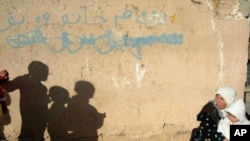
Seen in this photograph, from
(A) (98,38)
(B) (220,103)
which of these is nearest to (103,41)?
(A) (98,38)

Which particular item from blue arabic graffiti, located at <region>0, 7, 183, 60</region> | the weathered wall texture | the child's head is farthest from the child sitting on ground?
blue arabic graffiti, located at <region>0, 7, 183, 60</region>

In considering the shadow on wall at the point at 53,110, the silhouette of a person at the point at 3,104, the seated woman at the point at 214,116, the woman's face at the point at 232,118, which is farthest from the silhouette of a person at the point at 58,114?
the woman's face at the point at 232,118

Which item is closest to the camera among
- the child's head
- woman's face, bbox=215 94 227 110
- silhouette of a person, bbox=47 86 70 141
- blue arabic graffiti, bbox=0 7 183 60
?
the child's head

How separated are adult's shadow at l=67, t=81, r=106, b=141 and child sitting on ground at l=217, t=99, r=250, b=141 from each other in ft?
5.38

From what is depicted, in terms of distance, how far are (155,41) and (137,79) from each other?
553 millimetres

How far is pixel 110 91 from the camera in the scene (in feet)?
15.3


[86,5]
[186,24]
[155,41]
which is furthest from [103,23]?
[186,24]

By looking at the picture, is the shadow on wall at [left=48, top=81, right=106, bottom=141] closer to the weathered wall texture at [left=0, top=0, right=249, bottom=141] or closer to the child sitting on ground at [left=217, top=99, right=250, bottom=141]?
the weathered wall texture at [left=0, top=0, right=249, bottom=141]

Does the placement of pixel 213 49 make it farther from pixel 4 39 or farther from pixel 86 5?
pixel 4 39

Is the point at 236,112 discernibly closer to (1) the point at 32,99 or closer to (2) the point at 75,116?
(2) the point at 75,116

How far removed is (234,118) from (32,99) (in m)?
2.49

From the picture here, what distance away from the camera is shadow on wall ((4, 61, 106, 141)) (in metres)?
4.51

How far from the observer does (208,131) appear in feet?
12.1

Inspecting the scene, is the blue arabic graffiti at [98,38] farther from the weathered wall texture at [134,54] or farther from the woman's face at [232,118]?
the woman's face at [232,118]
